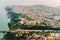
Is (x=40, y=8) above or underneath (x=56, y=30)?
above

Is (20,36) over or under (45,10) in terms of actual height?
under

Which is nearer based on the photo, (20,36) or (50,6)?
(20,36)

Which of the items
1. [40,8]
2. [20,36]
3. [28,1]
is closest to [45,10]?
[40,8]

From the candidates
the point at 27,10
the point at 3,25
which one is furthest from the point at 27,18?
the point at 3,25

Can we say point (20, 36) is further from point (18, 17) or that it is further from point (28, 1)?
point (28, 1)

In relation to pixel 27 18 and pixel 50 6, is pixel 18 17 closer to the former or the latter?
pixel 27 18

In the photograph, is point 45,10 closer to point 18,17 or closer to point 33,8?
point 33,8

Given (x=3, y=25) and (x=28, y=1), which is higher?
(x=28, y=1)
